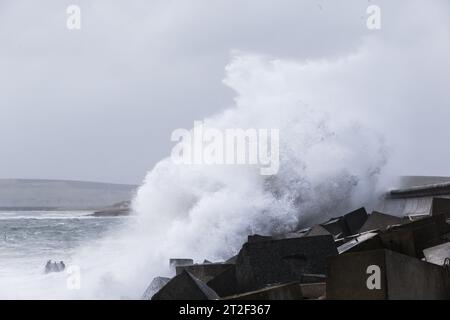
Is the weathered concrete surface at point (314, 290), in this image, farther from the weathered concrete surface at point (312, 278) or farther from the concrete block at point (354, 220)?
the concrete block at point (354, 220)

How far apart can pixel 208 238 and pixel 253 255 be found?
4728mm

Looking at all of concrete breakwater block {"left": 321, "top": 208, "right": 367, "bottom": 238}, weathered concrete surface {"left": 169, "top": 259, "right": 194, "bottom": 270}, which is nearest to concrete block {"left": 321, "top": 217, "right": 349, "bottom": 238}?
concrete breakwater block {"left": 321, "top": 208, "right": 367, "bottom": 238}

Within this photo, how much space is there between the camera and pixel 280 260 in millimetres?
5184

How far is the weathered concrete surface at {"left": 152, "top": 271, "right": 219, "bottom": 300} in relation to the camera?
4.38m

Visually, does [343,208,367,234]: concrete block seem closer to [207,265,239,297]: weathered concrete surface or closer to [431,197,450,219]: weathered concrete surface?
[431,197,450,219]: weathered concrete surface

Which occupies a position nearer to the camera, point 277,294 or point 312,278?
point 277,294

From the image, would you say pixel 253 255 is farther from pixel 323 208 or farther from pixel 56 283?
pixel 323 208

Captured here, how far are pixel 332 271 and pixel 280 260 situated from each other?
46.4 inches

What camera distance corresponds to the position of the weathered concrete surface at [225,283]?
5020 mm

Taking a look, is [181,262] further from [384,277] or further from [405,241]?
[384,277]

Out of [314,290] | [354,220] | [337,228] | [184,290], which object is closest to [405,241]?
[314,290]

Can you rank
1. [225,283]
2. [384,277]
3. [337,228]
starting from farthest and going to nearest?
[337,228]
[225,283]
[384,277]

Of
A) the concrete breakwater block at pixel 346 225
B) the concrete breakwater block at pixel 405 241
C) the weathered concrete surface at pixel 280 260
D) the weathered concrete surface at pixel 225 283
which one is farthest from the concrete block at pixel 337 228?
the weathered concrete surface at pixel 225 283
